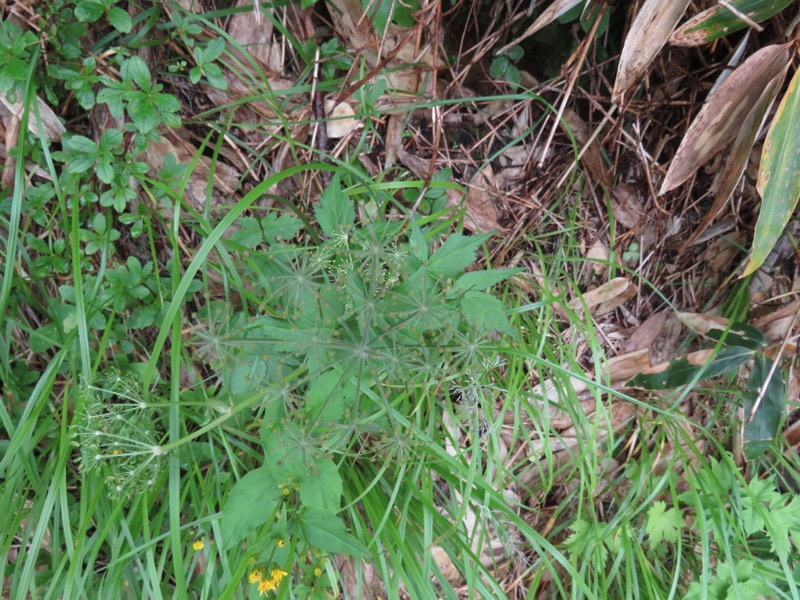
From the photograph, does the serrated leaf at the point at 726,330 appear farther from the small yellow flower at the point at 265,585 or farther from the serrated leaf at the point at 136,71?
the serrated leaf at the point at 136,71

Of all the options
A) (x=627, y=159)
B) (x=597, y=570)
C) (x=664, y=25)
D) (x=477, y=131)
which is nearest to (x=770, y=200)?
(x=664, y=25)

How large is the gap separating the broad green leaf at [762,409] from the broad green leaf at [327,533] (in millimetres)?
1062

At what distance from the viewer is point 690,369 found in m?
1.37

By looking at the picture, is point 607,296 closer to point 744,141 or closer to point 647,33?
point 744,141

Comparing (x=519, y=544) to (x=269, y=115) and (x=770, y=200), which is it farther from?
(x=269, y=115)

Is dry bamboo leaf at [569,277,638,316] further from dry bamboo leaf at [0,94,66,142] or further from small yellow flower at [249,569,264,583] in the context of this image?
dry bamboo leaf at [0,94,66,142]

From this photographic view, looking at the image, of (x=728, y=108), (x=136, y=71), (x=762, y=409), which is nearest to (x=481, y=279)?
(x=728, y=108)

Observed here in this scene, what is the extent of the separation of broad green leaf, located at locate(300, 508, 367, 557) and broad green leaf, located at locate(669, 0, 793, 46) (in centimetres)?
105

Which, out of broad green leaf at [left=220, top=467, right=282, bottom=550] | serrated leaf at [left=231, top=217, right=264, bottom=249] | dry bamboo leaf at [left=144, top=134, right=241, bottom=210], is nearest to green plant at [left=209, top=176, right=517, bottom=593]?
broad green leaf at [left=220, top=467, right=282, bottom=550]

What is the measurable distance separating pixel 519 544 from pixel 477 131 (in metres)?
1.11

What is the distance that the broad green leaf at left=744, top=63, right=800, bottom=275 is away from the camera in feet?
3.00

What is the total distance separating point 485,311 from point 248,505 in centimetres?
54

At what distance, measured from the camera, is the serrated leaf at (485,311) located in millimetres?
931

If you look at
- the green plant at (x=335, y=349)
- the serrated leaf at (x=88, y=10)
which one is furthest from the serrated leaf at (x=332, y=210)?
the serrated leaf at (x=88, y=10)
